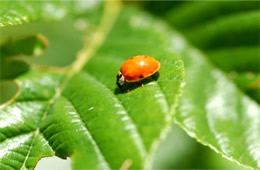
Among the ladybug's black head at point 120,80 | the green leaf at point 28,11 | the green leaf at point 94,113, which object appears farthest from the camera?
the green leaf at point 28,11

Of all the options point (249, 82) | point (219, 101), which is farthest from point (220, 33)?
point (219, 101)

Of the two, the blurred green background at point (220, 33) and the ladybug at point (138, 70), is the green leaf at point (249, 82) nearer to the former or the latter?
the blurred green background at point (220, 33)

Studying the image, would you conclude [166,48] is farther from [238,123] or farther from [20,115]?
[20,115]

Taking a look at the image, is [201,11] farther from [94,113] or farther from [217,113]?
[94,113]

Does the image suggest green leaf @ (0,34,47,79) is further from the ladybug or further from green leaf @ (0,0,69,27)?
the ladybug

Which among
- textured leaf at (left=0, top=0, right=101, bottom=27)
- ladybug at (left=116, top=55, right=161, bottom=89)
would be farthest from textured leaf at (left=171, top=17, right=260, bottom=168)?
textured leaf at (left=0, top=0, right=101, bottom=27)

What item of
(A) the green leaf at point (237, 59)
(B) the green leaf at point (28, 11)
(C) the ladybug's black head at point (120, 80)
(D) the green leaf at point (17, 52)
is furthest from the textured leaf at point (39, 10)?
(A) the green leaf at point (237, 59)

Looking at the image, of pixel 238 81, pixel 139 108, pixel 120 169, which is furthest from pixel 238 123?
pixel 120 169
